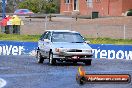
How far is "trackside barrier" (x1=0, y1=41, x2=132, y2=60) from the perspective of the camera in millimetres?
30831

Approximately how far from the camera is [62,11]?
76625 mm

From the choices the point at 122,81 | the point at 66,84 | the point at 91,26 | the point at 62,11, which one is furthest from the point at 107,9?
the point at 122,81

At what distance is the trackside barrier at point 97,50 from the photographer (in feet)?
101

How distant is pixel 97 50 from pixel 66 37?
20.8ft

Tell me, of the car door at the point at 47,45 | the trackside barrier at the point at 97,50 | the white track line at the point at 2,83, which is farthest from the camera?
the trackside barrier at the point at 97,50

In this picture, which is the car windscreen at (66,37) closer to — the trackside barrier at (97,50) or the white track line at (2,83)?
the trackside barrier at (97,50)

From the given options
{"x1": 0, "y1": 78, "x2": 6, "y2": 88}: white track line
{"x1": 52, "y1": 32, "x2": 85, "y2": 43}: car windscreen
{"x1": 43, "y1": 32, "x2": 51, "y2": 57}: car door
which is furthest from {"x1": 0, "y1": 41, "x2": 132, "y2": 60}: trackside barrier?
{"x1": 0, "y1": 78, "x2": 6, "y2": 88}: white track line

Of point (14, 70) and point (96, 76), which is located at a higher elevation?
point (96, 76)

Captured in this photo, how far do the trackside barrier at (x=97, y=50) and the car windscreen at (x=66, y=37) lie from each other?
5437 millimetres

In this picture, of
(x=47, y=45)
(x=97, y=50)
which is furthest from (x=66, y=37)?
(x=97, y=50)

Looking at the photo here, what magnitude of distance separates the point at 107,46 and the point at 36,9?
72339 millimetres

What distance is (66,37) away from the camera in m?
25.8

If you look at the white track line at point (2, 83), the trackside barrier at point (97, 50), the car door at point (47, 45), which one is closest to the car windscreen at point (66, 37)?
the car door at point (47, 45)

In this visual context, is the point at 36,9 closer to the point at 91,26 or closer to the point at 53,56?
the point at 91,26
